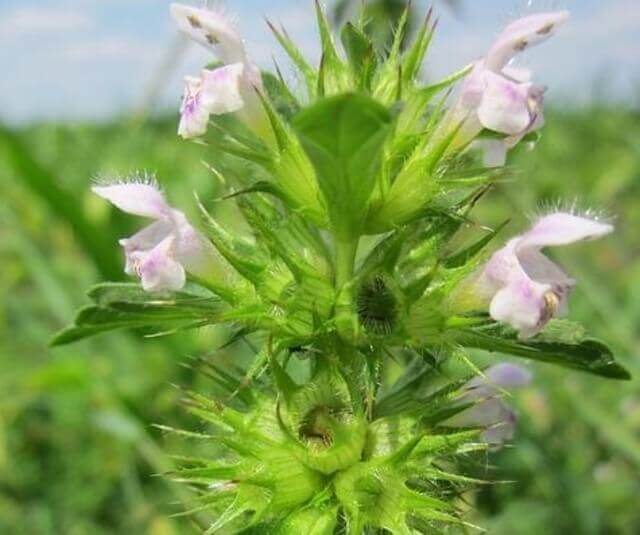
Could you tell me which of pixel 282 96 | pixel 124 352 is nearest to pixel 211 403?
pixel 282 96

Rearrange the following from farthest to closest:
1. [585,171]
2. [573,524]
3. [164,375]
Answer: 1. [585,171]
2. [164,375]
3. [573,524]

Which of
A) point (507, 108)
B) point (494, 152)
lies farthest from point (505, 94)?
point (494, 152)

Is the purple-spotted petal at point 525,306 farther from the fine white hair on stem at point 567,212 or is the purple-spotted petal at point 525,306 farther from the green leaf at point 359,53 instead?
the green leaf at point 359,53

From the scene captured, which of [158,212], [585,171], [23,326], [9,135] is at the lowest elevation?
[585,171]

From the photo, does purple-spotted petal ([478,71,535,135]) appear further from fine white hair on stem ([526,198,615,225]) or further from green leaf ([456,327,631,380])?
green leaf ([456,327,631,380])

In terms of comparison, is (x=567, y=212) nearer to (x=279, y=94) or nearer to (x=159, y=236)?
(x=279, y=94)

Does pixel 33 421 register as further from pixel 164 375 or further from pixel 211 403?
pixel 211 403

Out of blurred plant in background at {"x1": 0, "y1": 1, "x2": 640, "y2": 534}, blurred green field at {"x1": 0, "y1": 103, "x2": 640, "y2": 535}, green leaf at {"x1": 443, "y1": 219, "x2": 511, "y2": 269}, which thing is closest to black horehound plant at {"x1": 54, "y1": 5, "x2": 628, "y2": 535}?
green leaf at {"x1": 443, "y1": 219, "x2": 511, "y2": 269}
